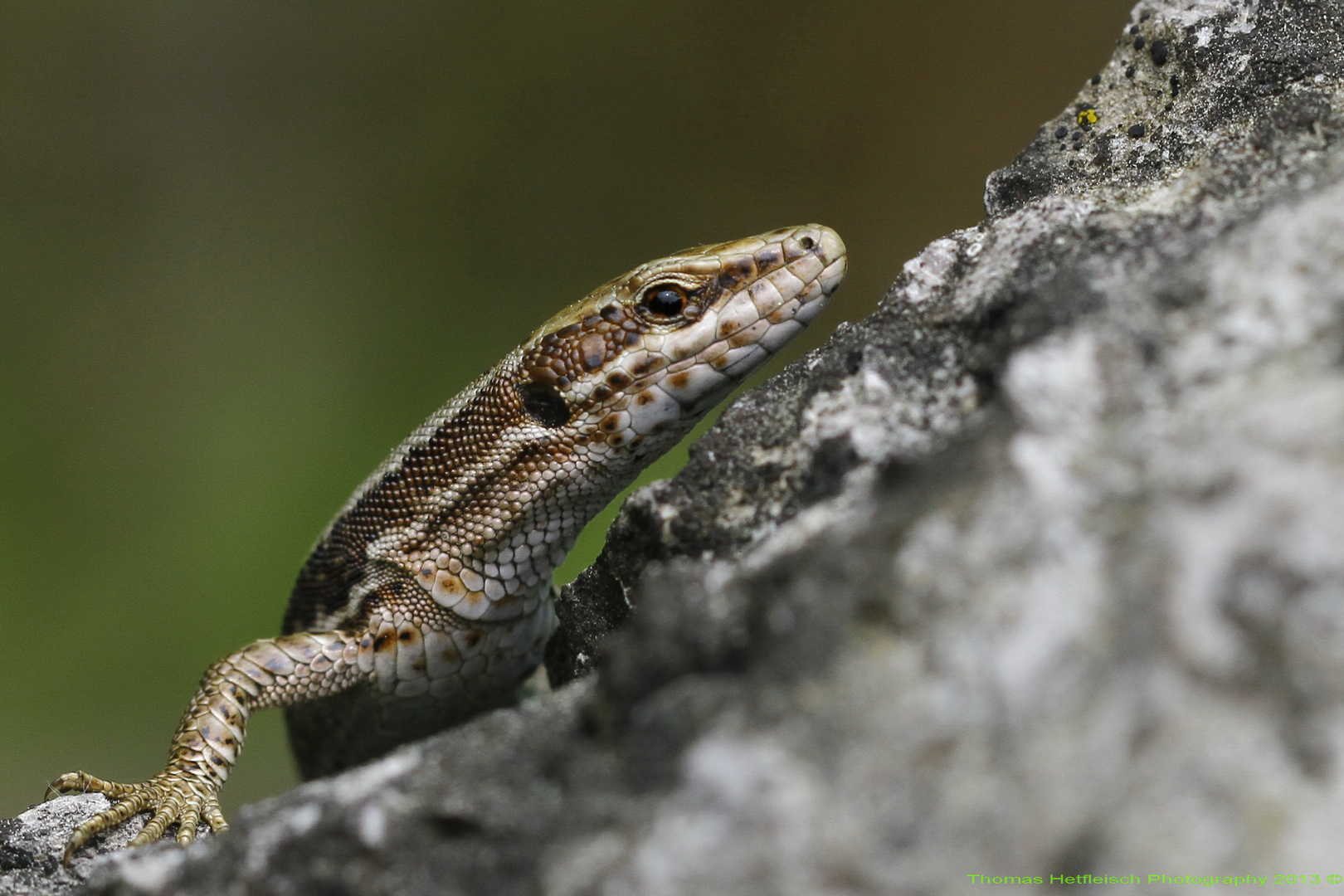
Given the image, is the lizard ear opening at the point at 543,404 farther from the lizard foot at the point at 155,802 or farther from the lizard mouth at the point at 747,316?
the lizard foot at the point at 155,802

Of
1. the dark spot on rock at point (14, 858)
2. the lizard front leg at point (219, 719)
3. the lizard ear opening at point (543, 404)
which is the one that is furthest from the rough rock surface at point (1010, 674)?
the lizard ear opening at point (543, 404)

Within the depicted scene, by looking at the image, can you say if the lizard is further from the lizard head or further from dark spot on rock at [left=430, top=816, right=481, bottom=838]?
dark spot on rock at [left=430, top=816, right=481, bottom=838]

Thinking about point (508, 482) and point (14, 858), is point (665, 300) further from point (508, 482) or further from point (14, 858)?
point (14, 858)

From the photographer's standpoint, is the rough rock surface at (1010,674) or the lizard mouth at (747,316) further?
the lizard mouth at (747,316)

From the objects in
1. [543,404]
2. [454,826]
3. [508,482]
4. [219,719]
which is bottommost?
[454,826]

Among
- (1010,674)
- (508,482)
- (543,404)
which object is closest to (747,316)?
(543,404)
